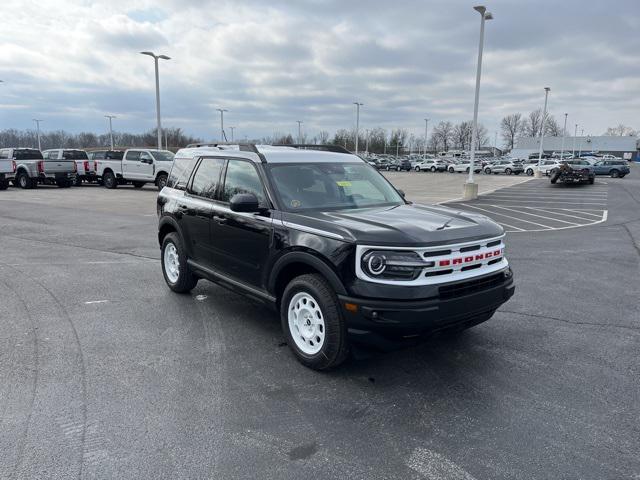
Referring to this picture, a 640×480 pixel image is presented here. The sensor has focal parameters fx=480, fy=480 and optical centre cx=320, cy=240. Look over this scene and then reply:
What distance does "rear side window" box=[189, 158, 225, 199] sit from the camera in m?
5.48

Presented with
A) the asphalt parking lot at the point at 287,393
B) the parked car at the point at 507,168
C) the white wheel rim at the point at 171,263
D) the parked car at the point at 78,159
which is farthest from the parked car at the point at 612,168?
the white wheel rim at the point at 171,263

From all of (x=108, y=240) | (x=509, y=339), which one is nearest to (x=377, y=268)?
(x=509, y=339)

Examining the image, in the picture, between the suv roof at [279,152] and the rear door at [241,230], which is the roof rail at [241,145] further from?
the rear door at [241,230]

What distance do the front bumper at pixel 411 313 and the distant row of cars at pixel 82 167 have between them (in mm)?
22146

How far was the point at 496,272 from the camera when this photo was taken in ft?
13.6

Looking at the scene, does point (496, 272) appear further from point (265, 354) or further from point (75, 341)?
point (75, 341)

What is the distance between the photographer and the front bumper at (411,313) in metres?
Result: 3.56

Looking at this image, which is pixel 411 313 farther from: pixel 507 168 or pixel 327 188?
pixel 507 168

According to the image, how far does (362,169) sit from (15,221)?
1240 centimetres

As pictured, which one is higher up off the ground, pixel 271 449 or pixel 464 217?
pixel 464 217

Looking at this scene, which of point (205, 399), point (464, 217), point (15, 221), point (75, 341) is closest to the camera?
point (205, 399)

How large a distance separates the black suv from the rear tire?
921 inches

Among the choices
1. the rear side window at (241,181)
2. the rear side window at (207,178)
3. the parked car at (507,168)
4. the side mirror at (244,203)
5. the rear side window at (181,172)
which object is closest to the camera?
the side mirror at (244,203)

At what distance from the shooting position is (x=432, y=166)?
2466 inches
